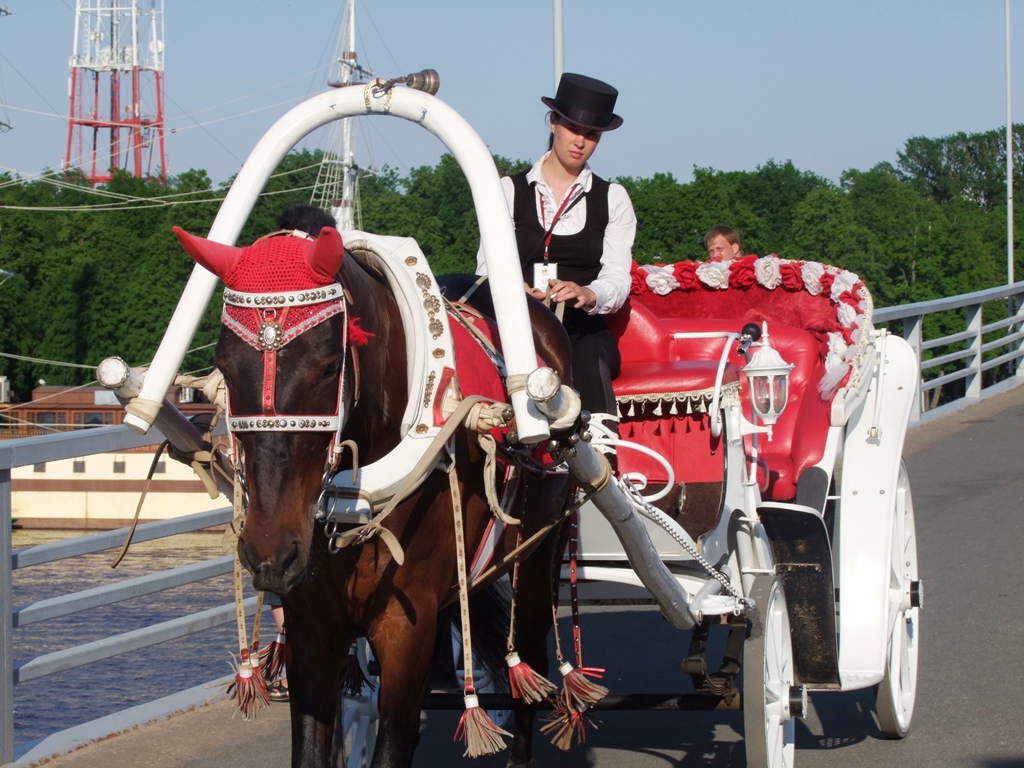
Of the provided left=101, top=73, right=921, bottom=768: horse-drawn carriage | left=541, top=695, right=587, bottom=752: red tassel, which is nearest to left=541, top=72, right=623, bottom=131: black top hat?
left=101, top=73, right=921, bottom=768: horse-drawn carriage

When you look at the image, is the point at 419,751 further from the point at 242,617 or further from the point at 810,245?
the point at 810,245

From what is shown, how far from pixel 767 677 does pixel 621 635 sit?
9.38ft

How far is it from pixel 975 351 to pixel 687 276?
35.8 ft

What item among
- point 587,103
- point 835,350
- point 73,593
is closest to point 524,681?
point 587,103

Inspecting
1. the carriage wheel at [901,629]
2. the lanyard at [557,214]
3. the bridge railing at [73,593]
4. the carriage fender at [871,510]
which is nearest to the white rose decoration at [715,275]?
the carriage fender at [871,510]

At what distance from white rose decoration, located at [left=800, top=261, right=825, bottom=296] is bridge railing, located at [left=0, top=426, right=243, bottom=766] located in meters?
2.93

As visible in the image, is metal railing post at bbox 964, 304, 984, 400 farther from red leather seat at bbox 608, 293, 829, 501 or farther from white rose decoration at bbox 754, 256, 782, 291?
red leather seat at bbox 608, 293, 829, 501

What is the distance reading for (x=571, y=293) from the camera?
4.77 meters

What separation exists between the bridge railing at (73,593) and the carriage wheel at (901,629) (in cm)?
300

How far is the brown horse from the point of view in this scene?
327 cm

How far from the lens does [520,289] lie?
374 centimetres

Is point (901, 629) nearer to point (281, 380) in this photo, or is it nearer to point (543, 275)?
point (543, 275)

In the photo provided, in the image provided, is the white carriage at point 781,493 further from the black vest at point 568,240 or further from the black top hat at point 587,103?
the black top hat at point 587,103

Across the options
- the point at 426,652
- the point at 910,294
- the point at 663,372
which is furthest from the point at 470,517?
the point at 910,294
